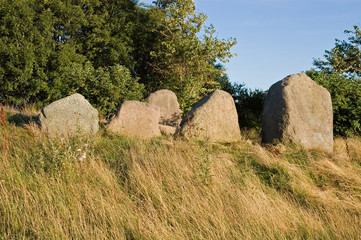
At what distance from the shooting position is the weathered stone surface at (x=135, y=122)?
33.6 ft

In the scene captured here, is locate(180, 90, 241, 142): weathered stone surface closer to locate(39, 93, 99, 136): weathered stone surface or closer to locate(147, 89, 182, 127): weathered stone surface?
locate(39, 93, 99, 136): weathered stone surface

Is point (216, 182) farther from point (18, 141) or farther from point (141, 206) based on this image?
point (18, 141)

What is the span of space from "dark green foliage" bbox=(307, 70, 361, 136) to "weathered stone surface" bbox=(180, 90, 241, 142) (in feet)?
13.5

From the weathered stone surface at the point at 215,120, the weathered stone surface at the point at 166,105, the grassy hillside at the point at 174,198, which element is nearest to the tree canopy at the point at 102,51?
the weathered stone surface at the point at 166,105

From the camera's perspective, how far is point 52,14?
56.6ft

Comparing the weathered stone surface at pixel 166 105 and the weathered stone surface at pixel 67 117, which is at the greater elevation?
the weathered stone surface at pixel 166 105

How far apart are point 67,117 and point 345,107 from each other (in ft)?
29.5

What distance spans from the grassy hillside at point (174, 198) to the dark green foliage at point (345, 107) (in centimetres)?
530

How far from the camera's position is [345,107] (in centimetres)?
1184

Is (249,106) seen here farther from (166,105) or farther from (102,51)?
(102,51)

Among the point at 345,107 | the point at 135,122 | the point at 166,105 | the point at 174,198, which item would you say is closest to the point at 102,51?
the point at 166,105

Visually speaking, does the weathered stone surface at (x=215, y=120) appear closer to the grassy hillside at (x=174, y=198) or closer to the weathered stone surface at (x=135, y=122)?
the weathered stone surface at (x=135, y=122)

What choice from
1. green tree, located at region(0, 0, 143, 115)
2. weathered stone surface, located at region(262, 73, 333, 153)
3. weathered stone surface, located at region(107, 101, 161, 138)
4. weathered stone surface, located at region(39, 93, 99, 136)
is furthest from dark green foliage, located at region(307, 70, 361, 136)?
green tree, located at region(0, 0, 143, 115)

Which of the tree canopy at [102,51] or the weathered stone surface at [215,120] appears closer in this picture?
the weathered stone surface at [215,120]
